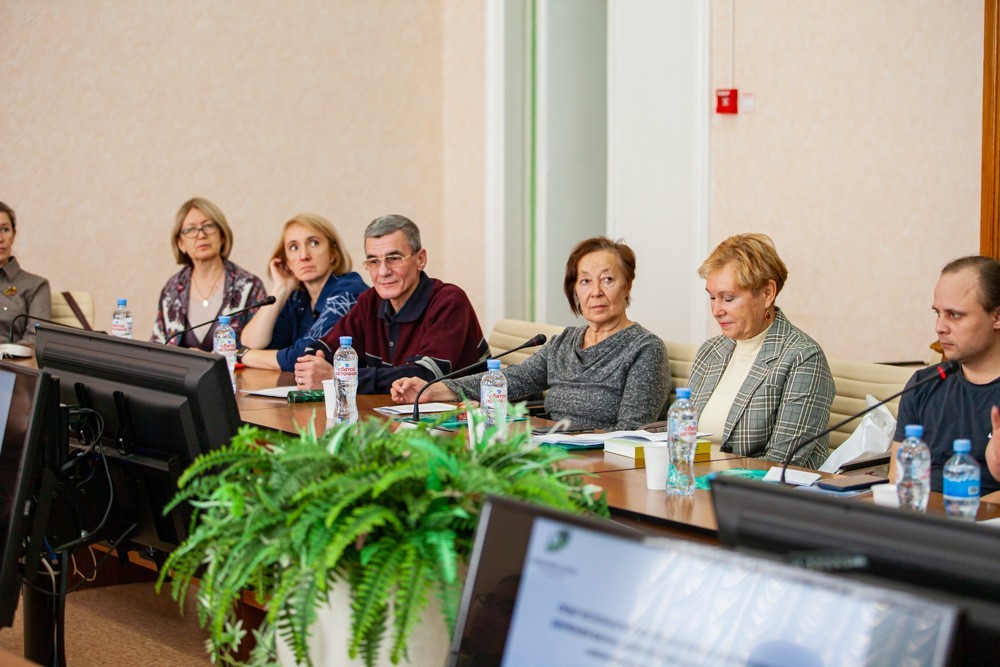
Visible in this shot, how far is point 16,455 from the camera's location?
1.72 m

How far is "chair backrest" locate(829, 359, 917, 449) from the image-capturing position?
3105 millimetres

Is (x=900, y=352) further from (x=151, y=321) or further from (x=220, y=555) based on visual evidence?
(x=220, y=555)

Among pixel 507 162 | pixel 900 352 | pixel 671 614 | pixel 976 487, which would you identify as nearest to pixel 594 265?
pixel 976 487

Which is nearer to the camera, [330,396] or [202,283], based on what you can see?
[330,396]

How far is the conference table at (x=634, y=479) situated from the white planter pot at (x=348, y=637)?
256mm

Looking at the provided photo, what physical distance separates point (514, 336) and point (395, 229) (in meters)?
0.70

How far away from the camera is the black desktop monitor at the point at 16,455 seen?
1.71 meters

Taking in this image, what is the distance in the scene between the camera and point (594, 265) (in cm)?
350

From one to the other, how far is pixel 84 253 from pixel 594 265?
10.6 feet

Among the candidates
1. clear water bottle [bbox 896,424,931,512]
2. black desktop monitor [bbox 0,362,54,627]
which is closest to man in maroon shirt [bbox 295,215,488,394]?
clear water bottle [bbox 896,424,931,512]

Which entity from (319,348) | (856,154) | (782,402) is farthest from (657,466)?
(856,154)


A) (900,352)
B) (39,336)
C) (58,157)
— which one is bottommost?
(900,352)

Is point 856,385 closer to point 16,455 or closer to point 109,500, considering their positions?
point 109,500

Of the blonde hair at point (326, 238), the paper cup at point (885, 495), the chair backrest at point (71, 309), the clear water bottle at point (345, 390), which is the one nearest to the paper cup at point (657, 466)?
the paper cup at point (885, 495)
